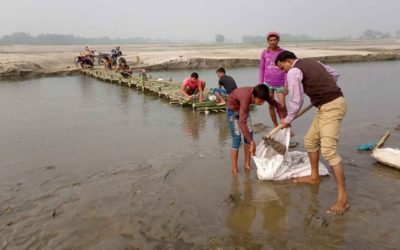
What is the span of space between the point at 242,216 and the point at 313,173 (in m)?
1.43

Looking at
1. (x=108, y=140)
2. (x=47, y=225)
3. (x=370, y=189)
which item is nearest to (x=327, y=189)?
(x=370, y=189)

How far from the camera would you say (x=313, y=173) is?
5.09m

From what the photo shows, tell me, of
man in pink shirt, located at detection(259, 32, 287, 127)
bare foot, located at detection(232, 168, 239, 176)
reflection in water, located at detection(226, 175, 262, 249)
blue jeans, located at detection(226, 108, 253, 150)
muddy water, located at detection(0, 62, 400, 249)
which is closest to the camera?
reflection in water, located at detection(226, 175, 262, 249)

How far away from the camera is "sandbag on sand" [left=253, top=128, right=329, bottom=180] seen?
17.1 ft

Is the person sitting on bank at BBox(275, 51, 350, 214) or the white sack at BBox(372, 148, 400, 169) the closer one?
the person sitting on bank at BBox(275, 51, 350, 214)

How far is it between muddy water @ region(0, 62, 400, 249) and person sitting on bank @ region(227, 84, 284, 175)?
16.8 inches

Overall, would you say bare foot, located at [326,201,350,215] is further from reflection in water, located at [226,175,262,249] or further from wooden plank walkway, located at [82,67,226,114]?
wooden plank walkway, located at [82,67,226,114]

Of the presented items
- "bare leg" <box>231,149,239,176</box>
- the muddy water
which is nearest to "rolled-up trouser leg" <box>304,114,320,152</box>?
the muddy water

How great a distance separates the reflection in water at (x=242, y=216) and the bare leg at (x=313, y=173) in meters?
0.74

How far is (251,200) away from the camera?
15.3 feet

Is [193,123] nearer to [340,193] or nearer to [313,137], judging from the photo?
[313,137]

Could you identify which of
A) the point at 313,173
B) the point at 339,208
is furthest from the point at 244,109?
the point at 339,208

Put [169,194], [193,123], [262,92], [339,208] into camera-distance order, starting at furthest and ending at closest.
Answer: [193,123] < [169,194] < [262,92] < [339,208]

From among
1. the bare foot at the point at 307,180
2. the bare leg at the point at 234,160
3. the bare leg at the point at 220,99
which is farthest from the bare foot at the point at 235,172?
the bare leg at the point at 220,99
